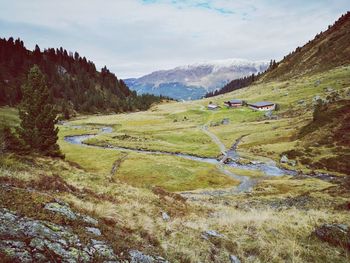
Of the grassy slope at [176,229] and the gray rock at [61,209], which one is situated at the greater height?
the gray rock at [61,209]

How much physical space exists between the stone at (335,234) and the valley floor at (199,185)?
0.13 m

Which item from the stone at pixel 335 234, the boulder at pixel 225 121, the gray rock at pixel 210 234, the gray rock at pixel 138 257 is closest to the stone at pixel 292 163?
the stone at pixel 335 234

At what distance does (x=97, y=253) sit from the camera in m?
9.82

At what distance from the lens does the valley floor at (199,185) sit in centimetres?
1377

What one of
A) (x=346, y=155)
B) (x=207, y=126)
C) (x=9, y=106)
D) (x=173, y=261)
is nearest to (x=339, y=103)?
(x=346, y=155)

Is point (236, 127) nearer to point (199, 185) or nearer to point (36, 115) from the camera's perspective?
point (199, 185)

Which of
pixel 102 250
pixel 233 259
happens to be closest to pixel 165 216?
pixel 233 259

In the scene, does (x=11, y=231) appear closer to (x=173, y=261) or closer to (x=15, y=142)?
(x=173, y=261)

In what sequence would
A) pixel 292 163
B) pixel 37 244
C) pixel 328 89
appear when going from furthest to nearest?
pixel 328 89 → pixel 292 163 → pixel 37 244

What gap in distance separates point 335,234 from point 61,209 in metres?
15.5

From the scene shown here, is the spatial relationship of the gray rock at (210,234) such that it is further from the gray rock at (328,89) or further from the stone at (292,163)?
the gray rock at (328,89)

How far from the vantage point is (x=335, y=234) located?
53.8ft

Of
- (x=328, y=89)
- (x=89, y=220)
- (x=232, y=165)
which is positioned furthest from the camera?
(x=328, y=89)

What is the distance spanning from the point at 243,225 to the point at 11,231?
13694 millimetres
